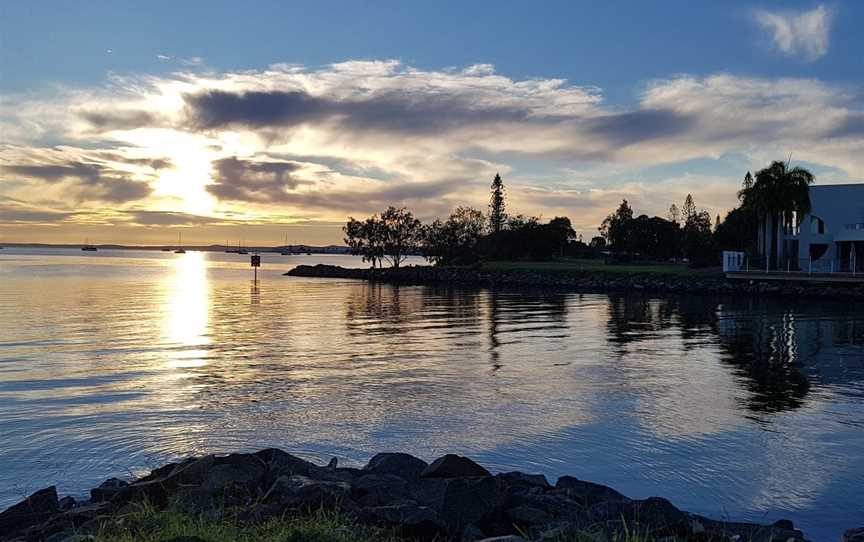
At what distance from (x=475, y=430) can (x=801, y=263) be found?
61.4m

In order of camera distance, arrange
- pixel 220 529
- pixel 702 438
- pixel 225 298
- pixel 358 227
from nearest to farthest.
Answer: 1. pixel 220 529
2. pixel 702 438
3. pixel 225 298
4. pixel 358 227

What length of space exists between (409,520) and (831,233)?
6957 cm

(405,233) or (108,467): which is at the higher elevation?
(405,233)

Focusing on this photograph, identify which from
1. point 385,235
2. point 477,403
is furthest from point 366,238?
point 477,403

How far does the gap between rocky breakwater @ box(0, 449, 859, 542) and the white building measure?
62897 millimetres

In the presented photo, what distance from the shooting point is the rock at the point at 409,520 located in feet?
24.1

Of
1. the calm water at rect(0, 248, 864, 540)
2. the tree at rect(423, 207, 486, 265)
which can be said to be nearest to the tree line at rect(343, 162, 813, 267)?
the tree at rect(423, 207, 486, 265)

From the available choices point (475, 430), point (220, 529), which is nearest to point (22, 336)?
point (475, 430)

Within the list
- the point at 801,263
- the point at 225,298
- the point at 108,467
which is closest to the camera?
the point at 108,467

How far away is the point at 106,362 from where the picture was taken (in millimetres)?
22266

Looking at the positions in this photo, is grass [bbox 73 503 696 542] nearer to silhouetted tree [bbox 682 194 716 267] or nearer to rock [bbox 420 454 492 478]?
rock [bbox 420 454 492 478]

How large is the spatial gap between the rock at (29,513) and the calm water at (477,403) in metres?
1.81

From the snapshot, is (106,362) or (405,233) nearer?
(106,362)

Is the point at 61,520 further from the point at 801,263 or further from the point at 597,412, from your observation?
the point at 801,263
